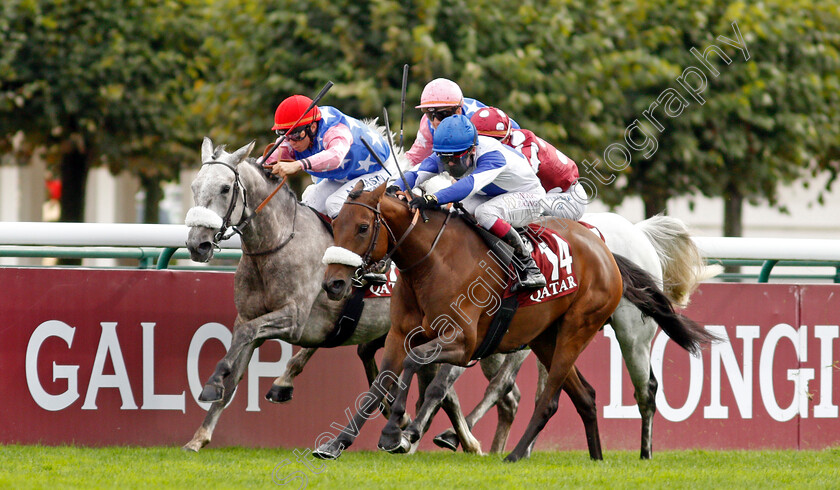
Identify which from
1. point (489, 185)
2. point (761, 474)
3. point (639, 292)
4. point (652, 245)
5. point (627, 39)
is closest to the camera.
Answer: point (761, 474)

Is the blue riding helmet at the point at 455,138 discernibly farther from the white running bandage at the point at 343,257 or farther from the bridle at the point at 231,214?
the bridle at the point at 231,214

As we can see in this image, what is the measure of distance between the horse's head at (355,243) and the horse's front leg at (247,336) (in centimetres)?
98

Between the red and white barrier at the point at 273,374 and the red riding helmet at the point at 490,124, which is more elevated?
the red riding helmet at the point at 490,124

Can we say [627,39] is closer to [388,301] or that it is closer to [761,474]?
[388,301]

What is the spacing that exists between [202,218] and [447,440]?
1822 mm

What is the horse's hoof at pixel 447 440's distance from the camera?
6246 mm

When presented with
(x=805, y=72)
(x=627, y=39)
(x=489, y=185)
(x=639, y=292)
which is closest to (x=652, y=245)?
(x=639, y=292)

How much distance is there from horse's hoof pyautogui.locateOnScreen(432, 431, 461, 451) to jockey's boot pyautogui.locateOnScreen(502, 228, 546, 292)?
977 mm

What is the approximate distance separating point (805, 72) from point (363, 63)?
5.80 meters


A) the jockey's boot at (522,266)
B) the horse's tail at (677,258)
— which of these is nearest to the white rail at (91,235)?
the jockey's boot at (522,266)

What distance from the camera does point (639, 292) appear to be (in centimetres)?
669

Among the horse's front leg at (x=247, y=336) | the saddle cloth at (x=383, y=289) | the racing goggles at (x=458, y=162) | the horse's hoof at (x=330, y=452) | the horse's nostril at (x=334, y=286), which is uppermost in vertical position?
the racing goggles at (x=458, y=162)

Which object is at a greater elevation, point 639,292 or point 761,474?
point 639,292

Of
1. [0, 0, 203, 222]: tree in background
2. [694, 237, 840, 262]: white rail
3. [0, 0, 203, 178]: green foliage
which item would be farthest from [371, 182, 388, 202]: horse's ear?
[0, 0, 203, 222]: tree in background
